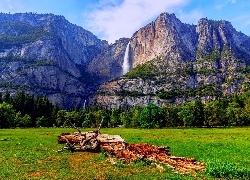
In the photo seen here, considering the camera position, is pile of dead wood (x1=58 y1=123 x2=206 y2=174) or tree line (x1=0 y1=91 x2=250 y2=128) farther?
tree line (x1=0 y1=91 x2=250 y2=128)

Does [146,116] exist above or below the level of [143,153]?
above

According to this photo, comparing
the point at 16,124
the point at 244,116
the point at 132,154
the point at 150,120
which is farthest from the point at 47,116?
the point at 132,154

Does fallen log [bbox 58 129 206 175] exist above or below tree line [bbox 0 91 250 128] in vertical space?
below

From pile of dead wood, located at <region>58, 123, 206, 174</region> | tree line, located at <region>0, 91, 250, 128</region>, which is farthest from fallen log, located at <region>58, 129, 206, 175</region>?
tree line, located at <region>0, 91, 250, 128</region>

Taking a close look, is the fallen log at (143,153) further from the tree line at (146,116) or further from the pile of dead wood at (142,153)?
the tree line at (146,116)

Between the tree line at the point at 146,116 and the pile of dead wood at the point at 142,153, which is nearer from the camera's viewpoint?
the pile of dead wood at the point at 142,153

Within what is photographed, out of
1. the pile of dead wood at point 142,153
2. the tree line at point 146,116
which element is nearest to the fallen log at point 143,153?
the pile of dead wood at point 142,153

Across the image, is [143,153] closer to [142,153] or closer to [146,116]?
[142,153]

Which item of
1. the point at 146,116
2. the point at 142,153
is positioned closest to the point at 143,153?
the point at 142,153

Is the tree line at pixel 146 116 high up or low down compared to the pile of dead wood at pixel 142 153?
up

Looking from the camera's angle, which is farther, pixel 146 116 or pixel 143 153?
pixel 146 116

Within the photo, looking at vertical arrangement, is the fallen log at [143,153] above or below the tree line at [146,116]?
below

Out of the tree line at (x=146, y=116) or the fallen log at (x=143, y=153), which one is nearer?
the fallen log at (x=143, y=153)

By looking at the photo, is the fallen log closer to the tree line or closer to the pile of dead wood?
the pile of dead wood
